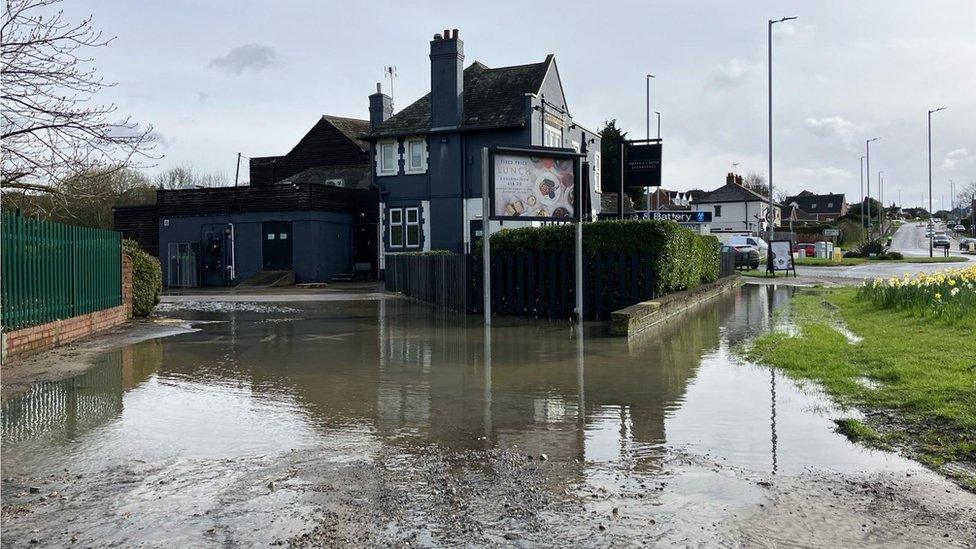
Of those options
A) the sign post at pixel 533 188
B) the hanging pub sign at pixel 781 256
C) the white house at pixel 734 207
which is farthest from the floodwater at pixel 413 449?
the white house at pixel 734 207

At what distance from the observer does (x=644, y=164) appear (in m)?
27.7

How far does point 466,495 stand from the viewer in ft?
17.1

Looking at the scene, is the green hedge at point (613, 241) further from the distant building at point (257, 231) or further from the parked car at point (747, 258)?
the parked car at point (747, 258)

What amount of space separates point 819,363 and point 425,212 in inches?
1068

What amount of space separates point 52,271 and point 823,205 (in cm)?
17574

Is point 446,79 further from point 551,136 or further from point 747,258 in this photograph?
point 747,258

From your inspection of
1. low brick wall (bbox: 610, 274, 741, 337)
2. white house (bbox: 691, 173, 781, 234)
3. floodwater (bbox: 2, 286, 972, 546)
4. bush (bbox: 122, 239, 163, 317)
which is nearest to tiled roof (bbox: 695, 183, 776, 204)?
white house (bbox: 691, 173, 781, 234)

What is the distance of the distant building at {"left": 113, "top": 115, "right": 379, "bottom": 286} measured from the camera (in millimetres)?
37625

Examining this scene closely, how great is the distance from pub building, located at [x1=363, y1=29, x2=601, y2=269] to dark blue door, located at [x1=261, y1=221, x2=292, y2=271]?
4301 mm

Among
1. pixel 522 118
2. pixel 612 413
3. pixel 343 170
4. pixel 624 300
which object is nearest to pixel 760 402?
pixel 612 413

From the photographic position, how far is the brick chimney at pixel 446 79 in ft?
113

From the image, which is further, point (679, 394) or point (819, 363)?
point (819, 363)

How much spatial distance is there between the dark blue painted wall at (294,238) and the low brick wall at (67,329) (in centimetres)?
2036

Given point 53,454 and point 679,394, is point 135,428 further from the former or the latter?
point 679,394
